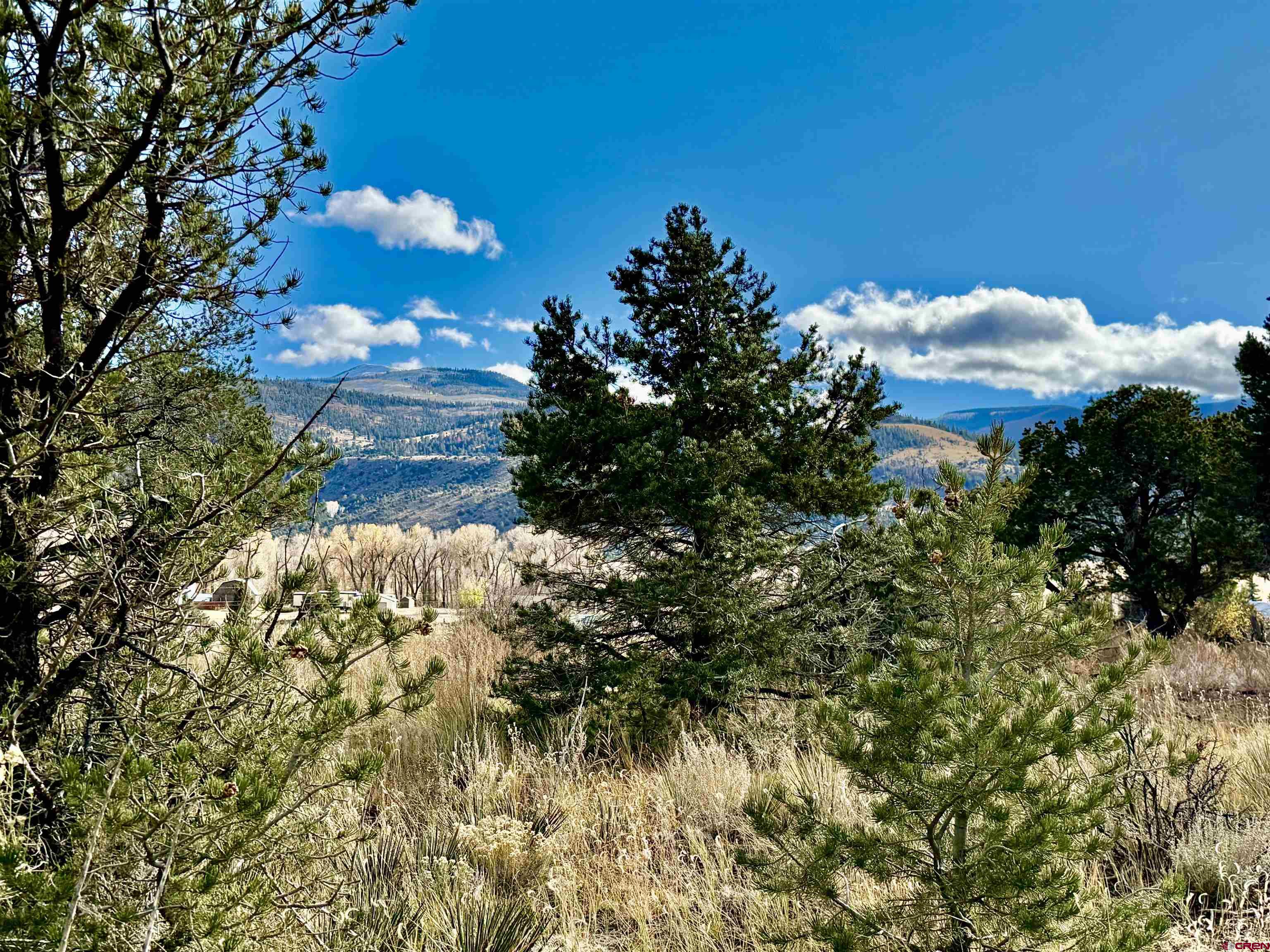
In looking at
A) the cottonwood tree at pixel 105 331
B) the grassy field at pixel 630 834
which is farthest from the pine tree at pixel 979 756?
the cottonwood tree at pixel 105 331

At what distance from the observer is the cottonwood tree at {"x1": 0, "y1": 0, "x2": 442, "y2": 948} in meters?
1.88

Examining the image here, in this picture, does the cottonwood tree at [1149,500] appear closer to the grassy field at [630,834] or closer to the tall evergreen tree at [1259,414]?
the tall evergreen tree at [1259,414]

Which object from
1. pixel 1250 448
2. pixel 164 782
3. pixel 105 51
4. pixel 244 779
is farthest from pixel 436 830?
pixel 1250 448

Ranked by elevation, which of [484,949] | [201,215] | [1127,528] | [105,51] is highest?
[105,51]

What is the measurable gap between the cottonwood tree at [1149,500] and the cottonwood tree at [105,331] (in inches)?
528

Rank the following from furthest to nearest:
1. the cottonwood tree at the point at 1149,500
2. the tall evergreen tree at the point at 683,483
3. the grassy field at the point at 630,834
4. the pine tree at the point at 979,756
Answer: the cottonwood tree at the point at 1149,500 → the tall evergreen tree at the point at 683,483 → the grassy field at the point at 630,834 → the pine tree at the point at 979,756

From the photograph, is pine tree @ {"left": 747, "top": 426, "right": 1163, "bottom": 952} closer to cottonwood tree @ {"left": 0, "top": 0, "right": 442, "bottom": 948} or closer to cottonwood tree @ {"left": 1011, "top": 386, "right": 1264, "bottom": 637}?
cottonwood tree @ {"left": 0, "top": 0, "right": 442, "bottom": 948}

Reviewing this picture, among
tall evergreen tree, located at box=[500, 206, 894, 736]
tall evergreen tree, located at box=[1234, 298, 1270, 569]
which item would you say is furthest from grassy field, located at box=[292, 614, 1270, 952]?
Answer: tall evergreen tree, located at box=[1234, 298, 1270, 569]

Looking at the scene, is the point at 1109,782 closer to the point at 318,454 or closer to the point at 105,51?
the point at 318,454

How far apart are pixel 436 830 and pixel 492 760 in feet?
2.61

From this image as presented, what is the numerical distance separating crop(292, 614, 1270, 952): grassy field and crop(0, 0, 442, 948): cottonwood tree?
1076 millimetres

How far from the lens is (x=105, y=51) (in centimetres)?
180

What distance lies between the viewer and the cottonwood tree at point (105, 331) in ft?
6.17

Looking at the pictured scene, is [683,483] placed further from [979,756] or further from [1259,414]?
[1259,414]
